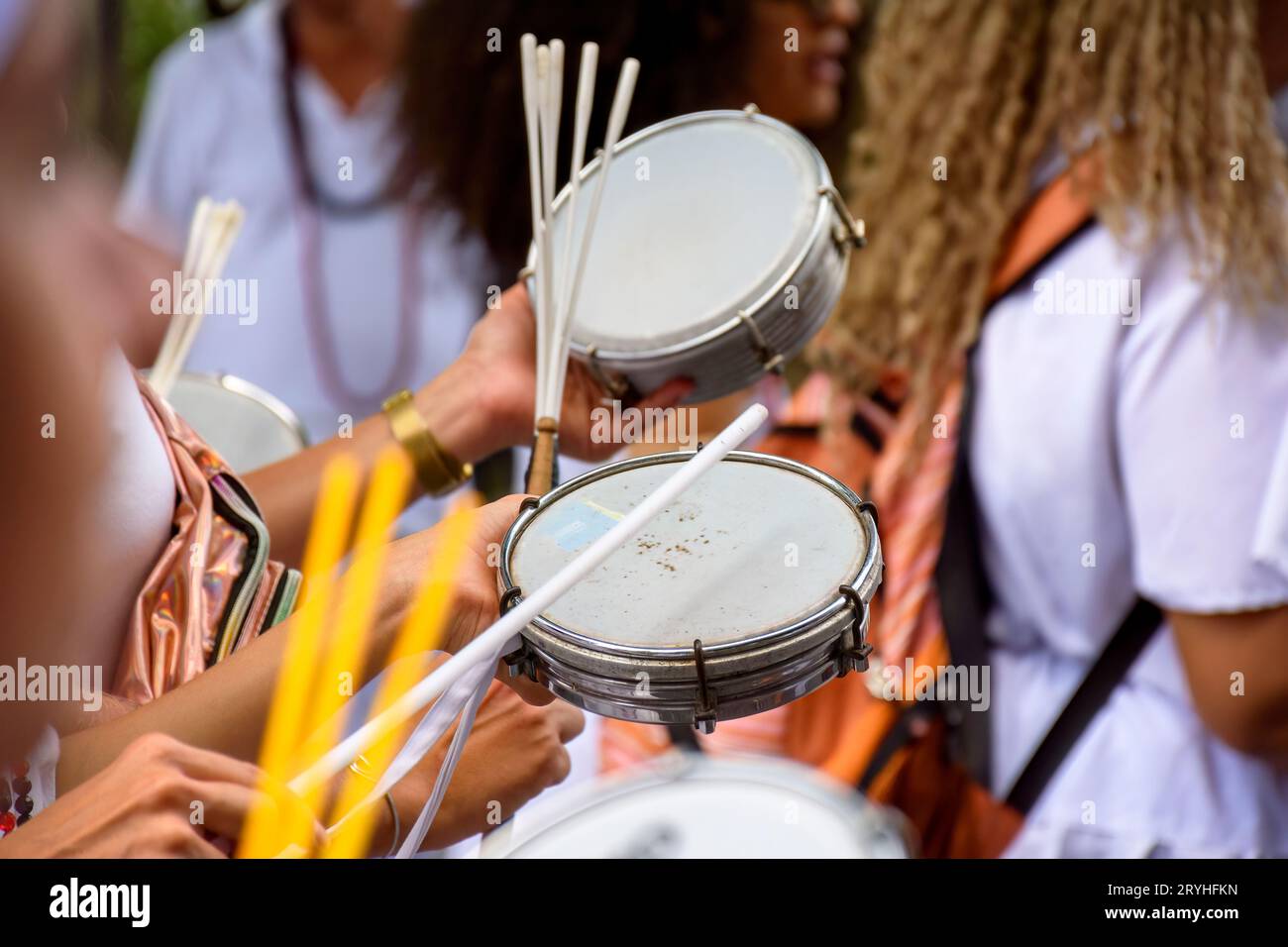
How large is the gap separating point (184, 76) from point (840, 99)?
3.25 feet

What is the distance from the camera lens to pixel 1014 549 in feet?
4.39

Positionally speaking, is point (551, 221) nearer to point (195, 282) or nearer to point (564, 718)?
point (564, 718)

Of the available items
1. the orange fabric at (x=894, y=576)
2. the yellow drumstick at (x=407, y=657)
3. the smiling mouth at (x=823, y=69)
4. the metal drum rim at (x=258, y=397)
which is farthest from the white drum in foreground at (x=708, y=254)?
the smiling mouth at (x=823, y=69)

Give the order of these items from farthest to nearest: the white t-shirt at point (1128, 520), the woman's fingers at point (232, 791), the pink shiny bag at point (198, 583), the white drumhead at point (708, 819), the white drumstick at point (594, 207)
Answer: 1. the white t-shirt at point (1128, 520)
2. the white drumhead at point (708, 819)
3. the white drumstick at point (594, 207)
4. the pink shiny bag at point (198, 583)
5. the woman's fingers at point (232, 791)

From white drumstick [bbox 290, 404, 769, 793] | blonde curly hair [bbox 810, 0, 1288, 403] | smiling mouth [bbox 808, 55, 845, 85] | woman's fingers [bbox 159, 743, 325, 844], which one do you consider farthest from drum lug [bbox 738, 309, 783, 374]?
smiling mouth [bbox 808, 55, 845, 85]

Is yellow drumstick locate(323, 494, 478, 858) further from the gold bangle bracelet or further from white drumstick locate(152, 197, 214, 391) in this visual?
white drumstick locate(152, 197, 214, 391)

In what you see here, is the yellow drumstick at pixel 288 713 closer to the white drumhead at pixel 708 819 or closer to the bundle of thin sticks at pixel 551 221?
the bundle of thin sticks at pixel 551 221

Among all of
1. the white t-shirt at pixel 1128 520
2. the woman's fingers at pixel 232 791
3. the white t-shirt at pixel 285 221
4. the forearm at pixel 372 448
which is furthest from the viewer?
the white t-shirt at pixel 285 221

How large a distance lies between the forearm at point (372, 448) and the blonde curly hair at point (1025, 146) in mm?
598

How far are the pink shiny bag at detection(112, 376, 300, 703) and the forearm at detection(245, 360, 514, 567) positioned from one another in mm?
143

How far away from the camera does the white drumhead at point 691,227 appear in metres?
0.81

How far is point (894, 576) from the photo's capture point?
1.33 m

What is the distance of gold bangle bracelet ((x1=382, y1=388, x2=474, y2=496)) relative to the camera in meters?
0.92
